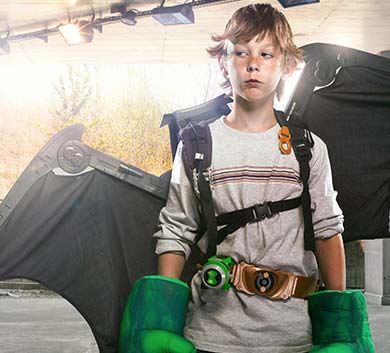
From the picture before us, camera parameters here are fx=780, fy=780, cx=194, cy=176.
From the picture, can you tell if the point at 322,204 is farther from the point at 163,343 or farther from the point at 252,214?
the point at 163,343

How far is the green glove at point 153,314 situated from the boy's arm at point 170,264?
6 cm

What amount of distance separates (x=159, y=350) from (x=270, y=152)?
495 millimetres

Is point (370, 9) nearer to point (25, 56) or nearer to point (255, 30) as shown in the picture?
point (25, 56)

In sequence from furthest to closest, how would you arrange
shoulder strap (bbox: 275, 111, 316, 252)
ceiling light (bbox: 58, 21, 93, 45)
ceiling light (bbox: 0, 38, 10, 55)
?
ceiling light (bbox: 0, 38, 10, 55) → ceiling light (bbox: 58, 21, 93, 45) → shoulder strap (bbox: 275, 111, 316, 252)

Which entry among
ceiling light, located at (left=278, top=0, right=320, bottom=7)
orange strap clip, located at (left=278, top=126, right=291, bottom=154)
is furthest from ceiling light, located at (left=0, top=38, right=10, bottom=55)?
orange strap clip, located at (left=278, top=126, right=291, bottom=154)

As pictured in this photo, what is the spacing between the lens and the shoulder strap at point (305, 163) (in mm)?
1724

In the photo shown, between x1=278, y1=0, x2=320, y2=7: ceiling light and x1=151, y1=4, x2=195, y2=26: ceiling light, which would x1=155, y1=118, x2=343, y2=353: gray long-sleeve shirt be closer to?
x1=278, y1=0, x2=320, y2=7: ceiling light

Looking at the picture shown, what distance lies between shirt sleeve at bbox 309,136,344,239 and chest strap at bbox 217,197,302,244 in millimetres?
51

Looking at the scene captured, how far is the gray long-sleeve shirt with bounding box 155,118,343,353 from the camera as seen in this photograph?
1682 mm

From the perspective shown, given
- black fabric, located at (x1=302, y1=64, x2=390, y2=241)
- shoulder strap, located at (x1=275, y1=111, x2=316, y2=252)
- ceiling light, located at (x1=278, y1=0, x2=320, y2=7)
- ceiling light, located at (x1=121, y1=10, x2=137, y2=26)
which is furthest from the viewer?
ceiling light, located at (x1=121, y1=10, x2=137, y2=26)

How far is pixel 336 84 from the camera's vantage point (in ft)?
7.39

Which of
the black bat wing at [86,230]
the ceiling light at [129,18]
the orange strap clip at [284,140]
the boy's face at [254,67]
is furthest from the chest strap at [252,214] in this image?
the ceiling light at [129,18]

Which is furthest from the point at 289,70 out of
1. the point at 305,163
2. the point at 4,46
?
the point at 4,46

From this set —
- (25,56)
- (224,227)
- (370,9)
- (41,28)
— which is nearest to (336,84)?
(224,227)
